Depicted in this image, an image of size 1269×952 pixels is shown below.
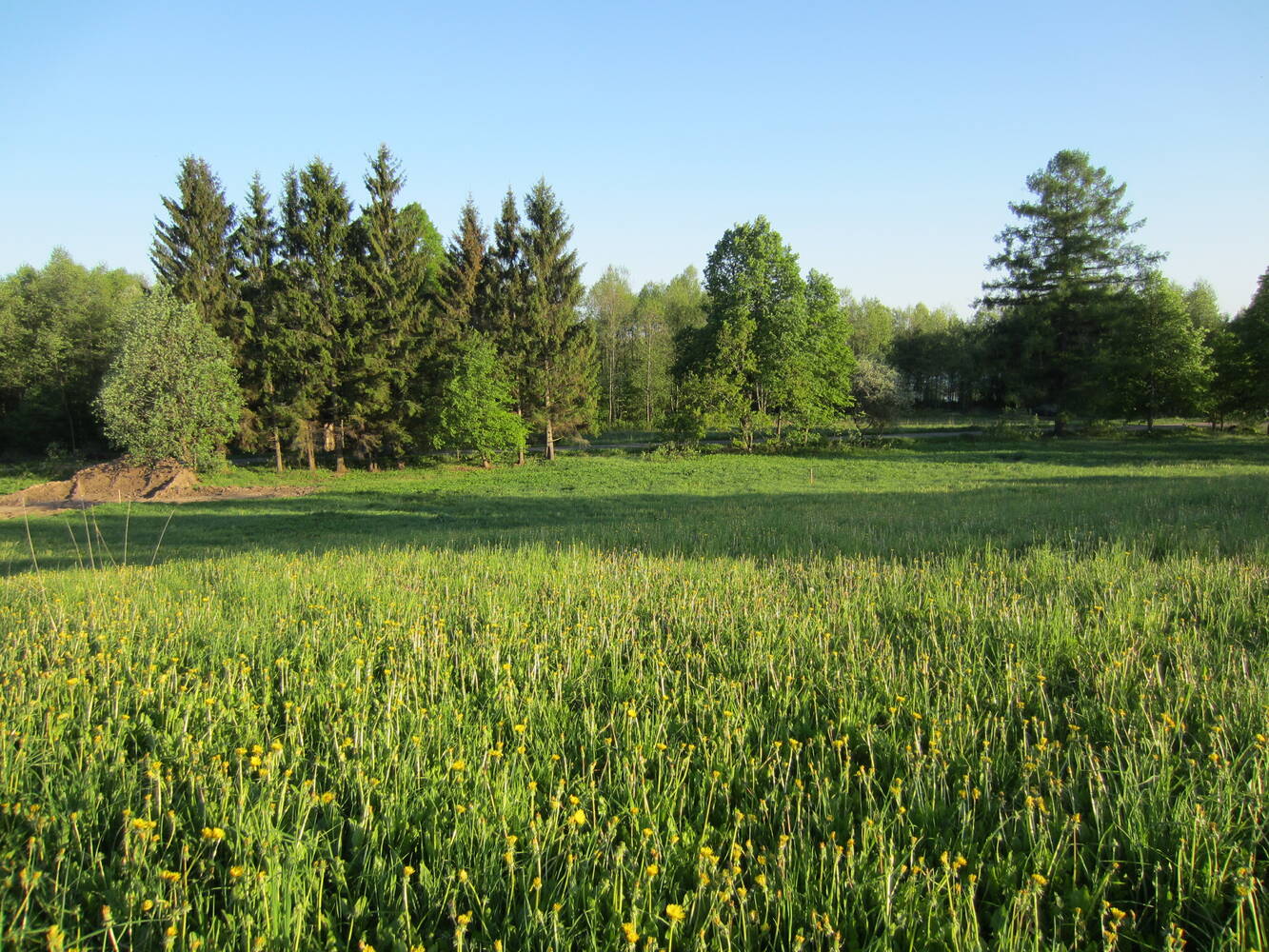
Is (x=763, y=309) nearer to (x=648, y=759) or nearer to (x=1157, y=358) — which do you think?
(x=1157, y=358)

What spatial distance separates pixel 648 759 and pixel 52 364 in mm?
53568

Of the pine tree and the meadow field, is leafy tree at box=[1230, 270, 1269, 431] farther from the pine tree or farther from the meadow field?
the pine tree

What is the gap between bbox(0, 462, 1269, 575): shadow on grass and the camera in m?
9.32

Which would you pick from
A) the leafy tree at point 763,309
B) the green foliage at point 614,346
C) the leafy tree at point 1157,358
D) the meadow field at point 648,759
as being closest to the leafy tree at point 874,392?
the leafy tree at point 763,309

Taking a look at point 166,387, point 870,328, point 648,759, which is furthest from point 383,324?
point 870,328

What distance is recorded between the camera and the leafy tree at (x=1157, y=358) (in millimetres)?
35469

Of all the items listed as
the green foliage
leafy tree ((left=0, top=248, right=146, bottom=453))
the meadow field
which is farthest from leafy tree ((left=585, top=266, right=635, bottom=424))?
the meadow field

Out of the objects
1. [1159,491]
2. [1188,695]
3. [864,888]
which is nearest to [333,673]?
[864,888]

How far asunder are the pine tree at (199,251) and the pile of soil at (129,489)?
7060mm

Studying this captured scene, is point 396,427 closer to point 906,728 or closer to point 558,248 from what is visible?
point 558,248

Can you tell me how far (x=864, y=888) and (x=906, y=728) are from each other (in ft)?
4.43

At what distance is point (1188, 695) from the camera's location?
12.1 feet

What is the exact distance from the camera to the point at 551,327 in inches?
1441

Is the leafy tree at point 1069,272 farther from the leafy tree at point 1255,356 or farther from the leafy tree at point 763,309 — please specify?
the leafy tree at point 763,309
